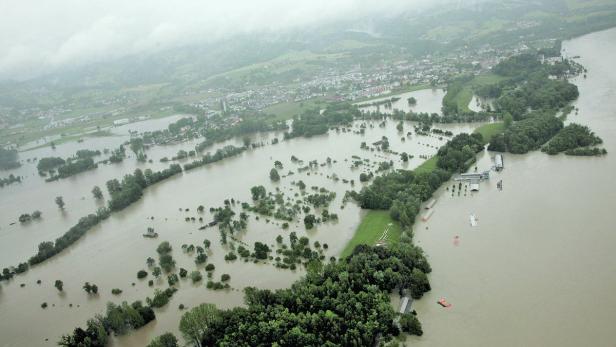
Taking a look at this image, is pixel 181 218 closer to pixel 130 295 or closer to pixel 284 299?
pixel 130 295

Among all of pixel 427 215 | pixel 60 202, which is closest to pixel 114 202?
pixel 60 202

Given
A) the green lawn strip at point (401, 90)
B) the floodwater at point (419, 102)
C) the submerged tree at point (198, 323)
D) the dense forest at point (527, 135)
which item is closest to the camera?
the submerged tree at point (198, 323)

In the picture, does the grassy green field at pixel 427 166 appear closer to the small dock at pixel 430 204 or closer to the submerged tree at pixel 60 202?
the small dock at pixel 430 204

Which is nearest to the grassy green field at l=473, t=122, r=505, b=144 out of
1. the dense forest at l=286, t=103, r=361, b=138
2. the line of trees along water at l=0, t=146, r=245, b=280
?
the dense forest at l=286, t=103, r=361, b=138

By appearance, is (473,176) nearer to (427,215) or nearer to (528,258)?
(427,215)

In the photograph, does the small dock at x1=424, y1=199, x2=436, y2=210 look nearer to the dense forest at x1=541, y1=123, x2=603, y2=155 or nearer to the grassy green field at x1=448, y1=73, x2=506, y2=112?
the dense forest at x1=541, y1=123, x2=603, y2=155

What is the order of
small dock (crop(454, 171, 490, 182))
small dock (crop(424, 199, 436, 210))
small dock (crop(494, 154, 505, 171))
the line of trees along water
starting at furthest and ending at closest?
small dock (crop(494, 154, 505, 171)) < small dock (crop(454, 171, 490, 182)) < the line of trees along water < small dock (crop(424, 199, 436, 210))

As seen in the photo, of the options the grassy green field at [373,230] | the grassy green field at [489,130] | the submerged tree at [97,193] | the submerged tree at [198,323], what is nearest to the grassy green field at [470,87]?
the grassy green field at [489,130]
